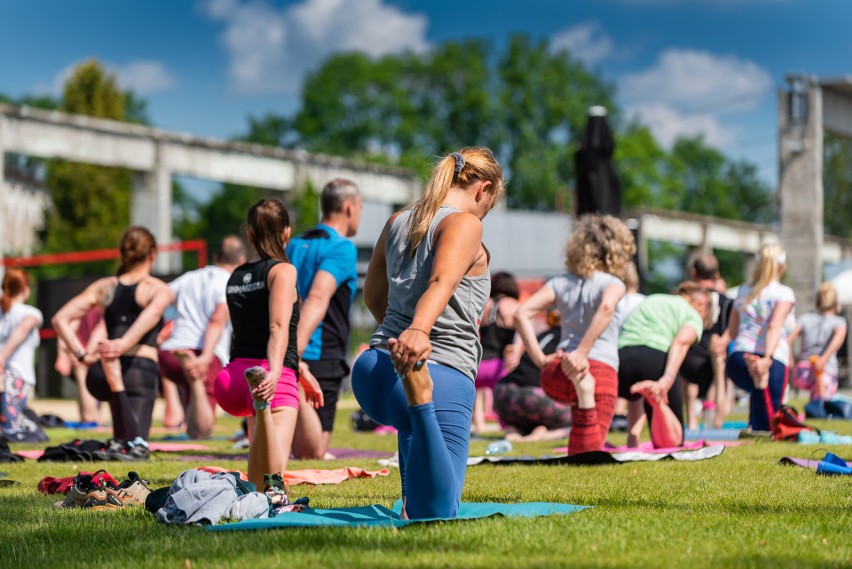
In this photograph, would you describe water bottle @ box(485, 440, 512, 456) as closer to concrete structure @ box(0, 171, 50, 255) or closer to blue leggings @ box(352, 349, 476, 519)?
blue leggings @ box(352, 349, 476, 519)

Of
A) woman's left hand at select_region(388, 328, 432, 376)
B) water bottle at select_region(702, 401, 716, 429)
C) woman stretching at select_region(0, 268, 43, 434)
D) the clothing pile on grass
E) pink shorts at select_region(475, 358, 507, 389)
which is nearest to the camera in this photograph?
woman's left hand at select_region(388, 328, 432, 376)

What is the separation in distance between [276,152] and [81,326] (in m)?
15.1

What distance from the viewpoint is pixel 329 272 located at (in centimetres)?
889

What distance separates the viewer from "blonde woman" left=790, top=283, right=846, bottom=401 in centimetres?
1672

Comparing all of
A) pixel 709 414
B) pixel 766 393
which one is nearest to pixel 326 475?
pixel 766 393

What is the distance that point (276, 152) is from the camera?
3409 centimetres

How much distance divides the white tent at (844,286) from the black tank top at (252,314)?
25.6 metres

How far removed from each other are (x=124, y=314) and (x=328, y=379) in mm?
1982

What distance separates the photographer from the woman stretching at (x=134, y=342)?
1009 cm

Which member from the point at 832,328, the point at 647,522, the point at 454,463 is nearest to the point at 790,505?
the point at 647,522

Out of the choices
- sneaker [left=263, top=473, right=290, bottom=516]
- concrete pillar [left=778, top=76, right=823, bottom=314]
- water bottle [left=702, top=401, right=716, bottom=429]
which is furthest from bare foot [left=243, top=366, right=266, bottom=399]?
concrete pillar [left=778, top=76, right=823, bottom=314]

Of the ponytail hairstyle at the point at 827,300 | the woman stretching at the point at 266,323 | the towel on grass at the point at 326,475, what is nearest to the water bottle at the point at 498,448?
the towel on grass at the point at 326,475

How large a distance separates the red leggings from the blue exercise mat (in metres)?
3.11

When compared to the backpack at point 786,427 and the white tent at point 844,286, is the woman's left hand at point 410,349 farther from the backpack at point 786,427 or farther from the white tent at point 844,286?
the white tent at point 844,286
